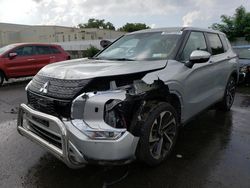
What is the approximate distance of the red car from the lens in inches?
411

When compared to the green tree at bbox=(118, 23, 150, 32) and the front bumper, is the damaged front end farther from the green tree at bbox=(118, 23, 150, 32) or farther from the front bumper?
the green tree at bbox=(118, 23, 150, 32)

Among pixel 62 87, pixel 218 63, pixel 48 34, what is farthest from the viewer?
pixel 48 34

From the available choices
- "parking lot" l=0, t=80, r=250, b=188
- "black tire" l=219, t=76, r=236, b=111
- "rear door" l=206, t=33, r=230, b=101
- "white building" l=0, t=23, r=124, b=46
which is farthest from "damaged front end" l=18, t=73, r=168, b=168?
"white building" l=0, t=23, r=124, b=46

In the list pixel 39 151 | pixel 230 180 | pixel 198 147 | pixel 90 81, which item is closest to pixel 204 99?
pixel 198 147

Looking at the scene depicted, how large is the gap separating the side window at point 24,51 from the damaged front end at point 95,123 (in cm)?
845

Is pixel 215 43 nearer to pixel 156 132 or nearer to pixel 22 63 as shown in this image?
pixel 156 132

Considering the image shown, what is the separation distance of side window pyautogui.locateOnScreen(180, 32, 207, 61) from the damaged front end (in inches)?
48.2

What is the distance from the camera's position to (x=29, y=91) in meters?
3.62

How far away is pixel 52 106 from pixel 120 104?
2.63 feet

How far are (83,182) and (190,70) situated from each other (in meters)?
2.16

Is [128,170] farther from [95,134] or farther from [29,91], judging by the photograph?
[29,91]

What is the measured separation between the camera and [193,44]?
4.43m

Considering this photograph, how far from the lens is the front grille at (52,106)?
9.86ft

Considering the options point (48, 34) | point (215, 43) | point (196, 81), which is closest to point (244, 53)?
point (215, 43)
